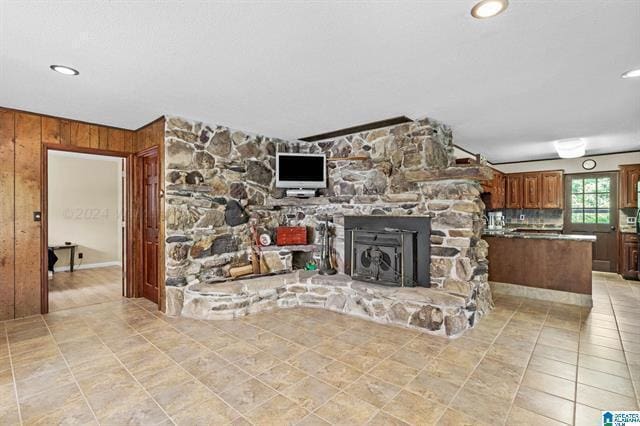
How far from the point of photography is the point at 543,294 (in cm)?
454

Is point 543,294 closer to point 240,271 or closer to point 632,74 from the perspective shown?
point 632,74

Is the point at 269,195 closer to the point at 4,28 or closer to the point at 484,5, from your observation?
the point at 4,28

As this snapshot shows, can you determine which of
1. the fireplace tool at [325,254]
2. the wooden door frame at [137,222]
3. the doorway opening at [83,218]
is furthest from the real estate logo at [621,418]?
the doorway opening at [83,218]

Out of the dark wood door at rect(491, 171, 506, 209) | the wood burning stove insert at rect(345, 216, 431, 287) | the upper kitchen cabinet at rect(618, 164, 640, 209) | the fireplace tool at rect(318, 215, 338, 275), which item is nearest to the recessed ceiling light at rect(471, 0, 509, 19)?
the wood burning stove insert at rect(345, 216, 431, 287)

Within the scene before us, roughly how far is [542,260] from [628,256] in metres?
2.71

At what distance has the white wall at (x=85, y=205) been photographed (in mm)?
6449

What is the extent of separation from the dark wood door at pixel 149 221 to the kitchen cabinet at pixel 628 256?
7.92 meters

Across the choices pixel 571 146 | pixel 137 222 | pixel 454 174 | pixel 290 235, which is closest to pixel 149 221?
pixel 137 222

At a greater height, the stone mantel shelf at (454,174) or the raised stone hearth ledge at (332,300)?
the stone mantel shelf at (454,174)

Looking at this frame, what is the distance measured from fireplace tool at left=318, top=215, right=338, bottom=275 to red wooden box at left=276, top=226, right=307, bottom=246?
1.07 ft

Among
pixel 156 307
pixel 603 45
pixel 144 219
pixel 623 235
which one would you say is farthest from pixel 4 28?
pixel 623 235

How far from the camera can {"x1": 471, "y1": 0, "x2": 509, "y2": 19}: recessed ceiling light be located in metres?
1.67

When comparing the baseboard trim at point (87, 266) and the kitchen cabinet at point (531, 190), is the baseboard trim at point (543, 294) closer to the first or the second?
the kitchen cabinet at point (531, 190)

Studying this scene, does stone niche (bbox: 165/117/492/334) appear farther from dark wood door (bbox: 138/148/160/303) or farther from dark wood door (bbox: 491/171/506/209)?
dark wood door (bbox: 491/171/506/209)
